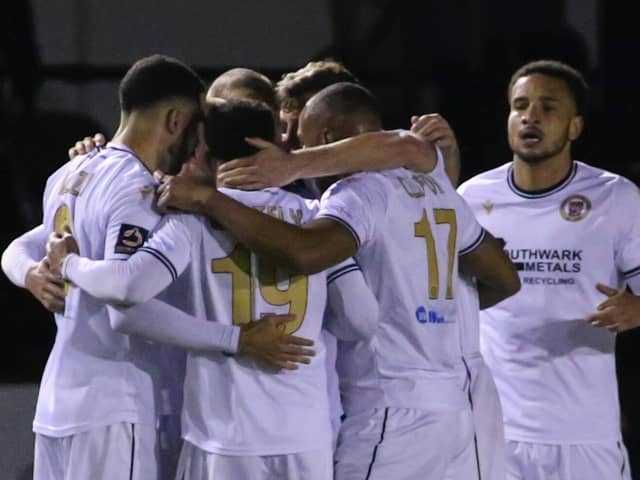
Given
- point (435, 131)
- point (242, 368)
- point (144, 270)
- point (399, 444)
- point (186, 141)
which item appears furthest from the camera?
point (435, 131)

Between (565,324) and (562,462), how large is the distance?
1.23 feet

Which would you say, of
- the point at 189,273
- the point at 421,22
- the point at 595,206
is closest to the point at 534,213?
the point at 595,206

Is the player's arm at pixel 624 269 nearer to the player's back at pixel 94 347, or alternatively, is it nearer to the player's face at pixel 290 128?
the player's face at pixel 290 128

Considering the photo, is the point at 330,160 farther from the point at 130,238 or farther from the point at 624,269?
the point at 624,269

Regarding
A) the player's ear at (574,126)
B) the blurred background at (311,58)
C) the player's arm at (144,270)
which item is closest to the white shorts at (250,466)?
the player's arm at (144,270)

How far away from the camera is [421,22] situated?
6320 mm

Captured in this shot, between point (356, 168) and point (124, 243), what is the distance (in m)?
0.54

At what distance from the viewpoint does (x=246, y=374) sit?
2.92 m

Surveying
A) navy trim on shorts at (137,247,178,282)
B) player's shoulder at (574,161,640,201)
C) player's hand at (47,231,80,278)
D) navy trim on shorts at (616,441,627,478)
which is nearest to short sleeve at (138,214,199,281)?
navy trim on shorts at (137,247,178,282)

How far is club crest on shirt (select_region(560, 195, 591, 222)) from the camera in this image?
3.91 meters

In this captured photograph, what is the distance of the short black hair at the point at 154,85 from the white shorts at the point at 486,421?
2.97 ft

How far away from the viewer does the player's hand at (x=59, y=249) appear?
9.89ft

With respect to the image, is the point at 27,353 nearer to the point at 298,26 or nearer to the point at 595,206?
the point at 298,26

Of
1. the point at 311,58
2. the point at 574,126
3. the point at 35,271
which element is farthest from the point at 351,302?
the point at 311,58
